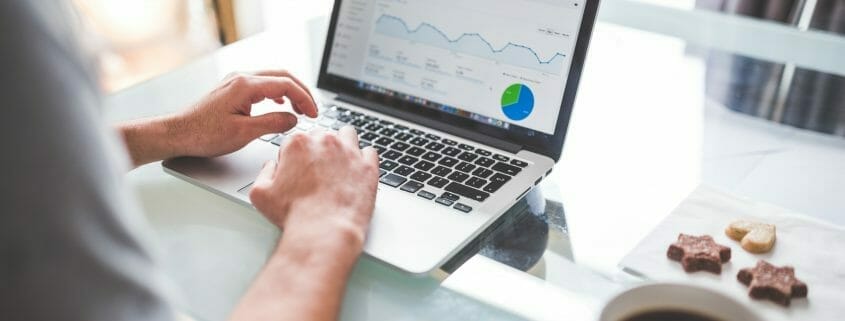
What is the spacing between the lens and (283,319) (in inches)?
24.8

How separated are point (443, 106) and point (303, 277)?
450 mm

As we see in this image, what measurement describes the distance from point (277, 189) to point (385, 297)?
165 mm

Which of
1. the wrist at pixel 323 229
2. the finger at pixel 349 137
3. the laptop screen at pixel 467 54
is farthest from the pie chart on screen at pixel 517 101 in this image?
the wrist at pixel 323 229

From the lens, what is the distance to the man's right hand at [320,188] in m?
0.75

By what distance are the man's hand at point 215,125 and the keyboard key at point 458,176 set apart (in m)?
0.22

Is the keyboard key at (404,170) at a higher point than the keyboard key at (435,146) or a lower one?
lower

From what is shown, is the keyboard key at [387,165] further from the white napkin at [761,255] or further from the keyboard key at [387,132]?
the white napkin at [761,255]

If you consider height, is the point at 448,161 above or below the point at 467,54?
below

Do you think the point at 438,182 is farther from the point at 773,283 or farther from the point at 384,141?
the point at 773,283

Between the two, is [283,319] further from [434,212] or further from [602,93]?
[602,93]

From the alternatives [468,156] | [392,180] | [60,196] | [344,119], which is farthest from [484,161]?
[60,196]

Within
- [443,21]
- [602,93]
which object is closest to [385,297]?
[443,21]

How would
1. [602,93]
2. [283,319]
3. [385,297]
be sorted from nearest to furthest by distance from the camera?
[283,319] → [385,297] → [602,93]

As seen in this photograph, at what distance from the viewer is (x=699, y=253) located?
78 centimetres
